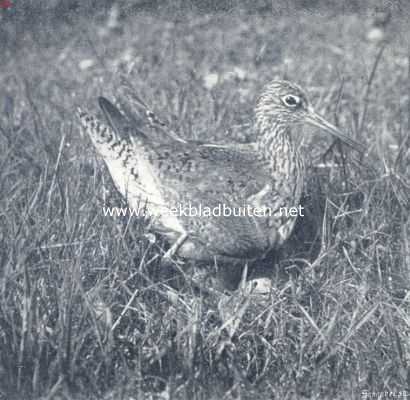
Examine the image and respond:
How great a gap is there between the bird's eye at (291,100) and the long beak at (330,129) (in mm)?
111

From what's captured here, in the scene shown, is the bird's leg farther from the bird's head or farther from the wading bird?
the bird's head

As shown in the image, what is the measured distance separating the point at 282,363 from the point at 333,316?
0.33 meters

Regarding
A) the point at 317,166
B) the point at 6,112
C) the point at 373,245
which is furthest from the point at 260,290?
the point at 6,112

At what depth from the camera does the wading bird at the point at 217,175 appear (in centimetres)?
371

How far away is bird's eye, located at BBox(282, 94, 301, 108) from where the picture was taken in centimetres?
399

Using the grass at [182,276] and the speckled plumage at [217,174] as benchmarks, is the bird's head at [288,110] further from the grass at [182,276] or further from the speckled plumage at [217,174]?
the grass at [182,276]

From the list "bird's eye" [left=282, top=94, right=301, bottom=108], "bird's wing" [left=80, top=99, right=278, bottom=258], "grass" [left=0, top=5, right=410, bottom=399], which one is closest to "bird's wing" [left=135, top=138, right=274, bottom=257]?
"bird's wing" [left=80, top=99, right=278, bottom=258]

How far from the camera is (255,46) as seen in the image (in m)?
5.88

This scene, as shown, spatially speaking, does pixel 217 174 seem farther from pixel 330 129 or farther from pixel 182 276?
pixel 330 129

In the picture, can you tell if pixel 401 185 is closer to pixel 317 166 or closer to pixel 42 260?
pixel 317 166

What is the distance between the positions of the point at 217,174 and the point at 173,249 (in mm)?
Answer: 517

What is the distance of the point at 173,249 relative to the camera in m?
3.69

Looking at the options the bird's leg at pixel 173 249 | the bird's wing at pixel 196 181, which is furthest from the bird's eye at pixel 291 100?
the bird's leg at pixel 173 249

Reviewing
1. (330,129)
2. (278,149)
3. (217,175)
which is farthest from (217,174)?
(330,129)
